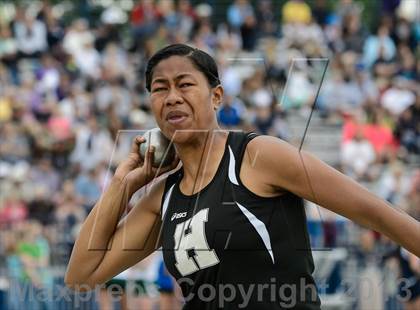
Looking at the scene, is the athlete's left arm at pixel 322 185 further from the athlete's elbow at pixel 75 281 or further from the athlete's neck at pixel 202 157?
the athlete's elbow at pixel 75 281

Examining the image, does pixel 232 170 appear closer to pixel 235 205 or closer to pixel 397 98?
pixel 235 205

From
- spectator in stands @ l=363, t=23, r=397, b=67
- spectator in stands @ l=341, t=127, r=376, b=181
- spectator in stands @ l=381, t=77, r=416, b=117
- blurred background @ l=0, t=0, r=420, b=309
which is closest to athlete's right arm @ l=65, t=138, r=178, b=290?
blurred background @ l=0, t=0, r=420, b=309

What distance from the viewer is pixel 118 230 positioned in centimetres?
460

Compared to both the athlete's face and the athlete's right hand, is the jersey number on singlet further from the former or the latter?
the athlete's right hand

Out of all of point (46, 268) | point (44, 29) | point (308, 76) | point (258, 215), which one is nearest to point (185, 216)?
point (258, 215)

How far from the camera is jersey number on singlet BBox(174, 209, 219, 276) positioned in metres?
4.04

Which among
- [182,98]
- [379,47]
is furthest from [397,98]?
[182,98]

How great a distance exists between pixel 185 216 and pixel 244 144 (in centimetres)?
37

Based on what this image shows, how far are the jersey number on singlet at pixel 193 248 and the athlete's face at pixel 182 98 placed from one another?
0.36 meters

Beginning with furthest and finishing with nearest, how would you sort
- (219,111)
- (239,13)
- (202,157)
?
(239,13) → (219,111) → (202,157)

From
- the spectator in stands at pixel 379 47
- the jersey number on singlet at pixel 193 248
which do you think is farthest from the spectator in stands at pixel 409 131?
the jersey number on singlet at pixel 193 248

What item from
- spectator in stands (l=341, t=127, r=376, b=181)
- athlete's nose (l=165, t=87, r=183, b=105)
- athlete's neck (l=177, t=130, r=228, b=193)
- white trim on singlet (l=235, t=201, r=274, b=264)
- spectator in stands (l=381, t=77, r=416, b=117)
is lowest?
white trim on singlet (l=235, t=201, r=274, b=264)

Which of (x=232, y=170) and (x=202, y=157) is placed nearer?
(x=232, y=170)

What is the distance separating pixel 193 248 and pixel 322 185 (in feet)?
1.81
